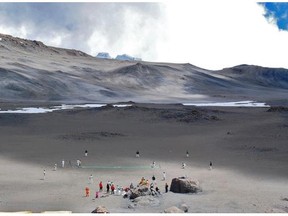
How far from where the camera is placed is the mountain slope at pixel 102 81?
331 feet

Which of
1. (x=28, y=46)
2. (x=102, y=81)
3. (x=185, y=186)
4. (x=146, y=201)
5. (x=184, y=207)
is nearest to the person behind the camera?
(x=184, y=207)

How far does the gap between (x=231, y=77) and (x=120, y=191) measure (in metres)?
152

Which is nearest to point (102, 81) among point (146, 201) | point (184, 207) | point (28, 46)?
point (28, 46)

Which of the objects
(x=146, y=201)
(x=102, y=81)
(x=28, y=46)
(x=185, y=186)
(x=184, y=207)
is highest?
(x=28, y=46)

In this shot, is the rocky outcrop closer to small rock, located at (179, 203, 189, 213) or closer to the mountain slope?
small rock, located at (179, 203, 189, 213)

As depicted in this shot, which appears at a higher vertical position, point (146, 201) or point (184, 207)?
point (146, 201)

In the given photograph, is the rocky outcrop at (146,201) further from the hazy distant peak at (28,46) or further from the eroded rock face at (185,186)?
the hazy distant peak at (28,46)

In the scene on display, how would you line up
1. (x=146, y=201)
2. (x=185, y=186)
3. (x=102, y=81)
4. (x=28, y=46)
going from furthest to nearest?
(x=28, y=46), (x=102, y=81), (x=185, y=186), (x=146, y=201)

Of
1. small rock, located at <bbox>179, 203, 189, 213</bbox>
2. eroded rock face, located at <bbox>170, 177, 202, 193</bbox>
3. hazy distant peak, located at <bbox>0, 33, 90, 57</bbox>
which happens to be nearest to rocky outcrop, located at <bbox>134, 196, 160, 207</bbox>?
small rock, located at <bbox>179, 203, 189, 213</bbox>

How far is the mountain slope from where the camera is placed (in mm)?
101000

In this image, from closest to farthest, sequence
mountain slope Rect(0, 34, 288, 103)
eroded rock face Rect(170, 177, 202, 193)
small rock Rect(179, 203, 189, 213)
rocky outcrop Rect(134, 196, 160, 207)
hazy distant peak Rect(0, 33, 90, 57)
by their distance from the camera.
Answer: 1. small rock Rect(179, 203, 189, 213)
2. rocky outcrop Rect(134, 196, 160, 207)
3. eroded rock face Rect(170, 177, 202, 193)
4. mountain slope Rect(0, 34, 288, 103)
5. hazy distant peak Rect(0, 33, 90, 57)

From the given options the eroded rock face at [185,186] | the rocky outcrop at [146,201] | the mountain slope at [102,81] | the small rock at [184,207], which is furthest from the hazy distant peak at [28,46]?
the small rock at [184,207]

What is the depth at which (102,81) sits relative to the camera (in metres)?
125

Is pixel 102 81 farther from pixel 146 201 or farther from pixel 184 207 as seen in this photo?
pixel 184 207
